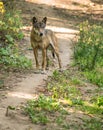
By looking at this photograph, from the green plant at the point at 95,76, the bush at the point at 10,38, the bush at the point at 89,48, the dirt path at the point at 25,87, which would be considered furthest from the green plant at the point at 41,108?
the bush at the point at 89,48

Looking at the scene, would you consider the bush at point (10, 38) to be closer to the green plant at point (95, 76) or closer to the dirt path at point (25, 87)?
the dirt path at point (25, 87)

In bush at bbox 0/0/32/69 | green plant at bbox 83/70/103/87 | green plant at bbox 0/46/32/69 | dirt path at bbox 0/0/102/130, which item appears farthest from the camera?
bush at bbox 0/0/32/69

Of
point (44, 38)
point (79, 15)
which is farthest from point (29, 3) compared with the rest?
point (44, 38)

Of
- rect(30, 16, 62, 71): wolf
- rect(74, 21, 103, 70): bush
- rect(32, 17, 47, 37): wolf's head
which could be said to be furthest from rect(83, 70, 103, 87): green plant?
rect(32, 17, 47, 37): wolf's head

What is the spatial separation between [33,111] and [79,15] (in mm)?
19059

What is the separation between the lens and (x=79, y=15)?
27172mm

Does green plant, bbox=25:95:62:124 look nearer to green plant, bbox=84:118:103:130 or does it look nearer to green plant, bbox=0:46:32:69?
green plant, bbox=84:118:103:130

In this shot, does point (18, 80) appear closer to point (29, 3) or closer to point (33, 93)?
point (33, 93)

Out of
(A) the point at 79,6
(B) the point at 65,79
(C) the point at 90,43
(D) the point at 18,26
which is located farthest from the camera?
(A) the point at 79,6

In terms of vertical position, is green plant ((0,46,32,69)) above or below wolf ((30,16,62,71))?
below

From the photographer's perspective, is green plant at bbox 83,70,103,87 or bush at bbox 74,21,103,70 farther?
bush at bbox 74,21,103,70

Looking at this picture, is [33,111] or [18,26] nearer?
[33,111]

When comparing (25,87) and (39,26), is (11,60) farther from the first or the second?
(25,87)

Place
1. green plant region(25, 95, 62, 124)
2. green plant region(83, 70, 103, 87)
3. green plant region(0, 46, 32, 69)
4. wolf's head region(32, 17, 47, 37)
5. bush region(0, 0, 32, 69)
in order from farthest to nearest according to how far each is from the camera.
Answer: bush region(0, 0, 32, 69) → green plant region(0, 46, 32, 69) → green plant region(83, 70, 103, 87) → wolf's head region(32, 17, 47, 37) → green plant region(25, 95, 62, 124)
